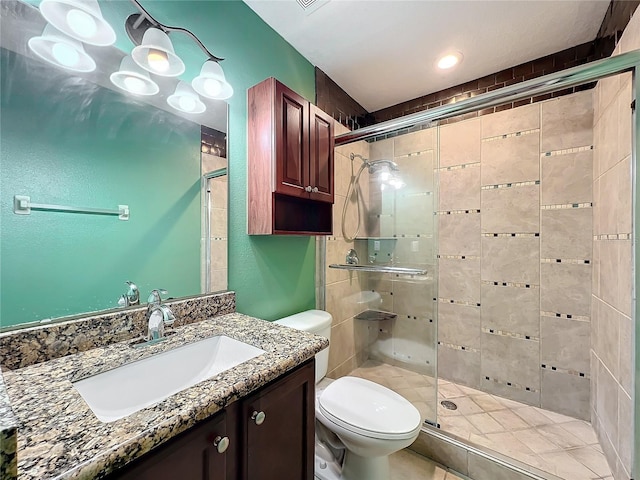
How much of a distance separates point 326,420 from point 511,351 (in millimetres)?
1622

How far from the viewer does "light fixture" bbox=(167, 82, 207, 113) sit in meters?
1.12

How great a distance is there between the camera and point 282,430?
2.73 feet

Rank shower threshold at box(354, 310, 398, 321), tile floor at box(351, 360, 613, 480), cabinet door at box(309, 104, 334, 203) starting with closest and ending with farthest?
1. tile floor at box(351, 360, 613, 480)
2. cabinet door at box(309, 104, 334, 203)
3. shower threshold at box(354, 310, 398, 321)

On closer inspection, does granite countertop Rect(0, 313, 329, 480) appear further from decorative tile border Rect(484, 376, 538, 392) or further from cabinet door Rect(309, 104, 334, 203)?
decorative tile border Rect(484, 376, 538, 392)

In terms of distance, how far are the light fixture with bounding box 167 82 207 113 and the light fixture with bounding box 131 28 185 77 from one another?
70mm

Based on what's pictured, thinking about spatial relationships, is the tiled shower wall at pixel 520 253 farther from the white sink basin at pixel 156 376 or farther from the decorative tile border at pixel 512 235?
the white sink basin at pixel 156 376

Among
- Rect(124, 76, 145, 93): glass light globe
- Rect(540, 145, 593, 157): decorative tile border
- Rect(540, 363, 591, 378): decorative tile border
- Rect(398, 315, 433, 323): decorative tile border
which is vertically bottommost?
Rect(540, 363, 591, 378): decorative tile border

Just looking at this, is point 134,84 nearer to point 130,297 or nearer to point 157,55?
point 157,55

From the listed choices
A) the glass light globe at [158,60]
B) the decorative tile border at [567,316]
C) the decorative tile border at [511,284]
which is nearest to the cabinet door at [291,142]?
the glass light globe at [158,60]

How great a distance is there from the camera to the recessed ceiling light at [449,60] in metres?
1.82

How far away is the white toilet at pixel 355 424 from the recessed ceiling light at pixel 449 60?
6.47 feet

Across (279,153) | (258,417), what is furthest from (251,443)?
(279,153)

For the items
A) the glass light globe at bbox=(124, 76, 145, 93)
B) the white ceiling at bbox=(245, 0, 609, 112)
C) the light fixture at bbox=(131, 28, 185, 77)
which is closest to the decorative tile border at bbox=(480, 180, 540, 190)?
the white ceiling at bbox=(245, 0, 609, 112)

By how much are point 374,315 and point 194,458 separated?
5.86 feet
